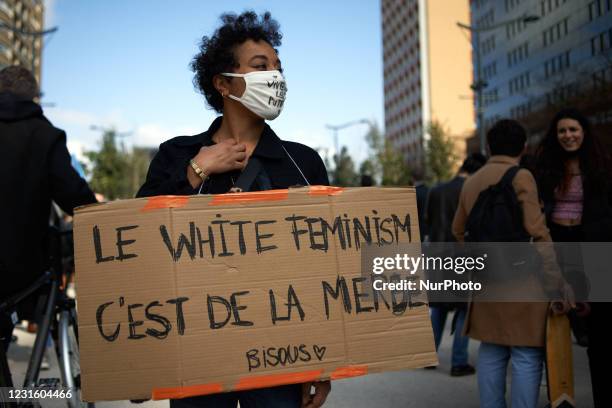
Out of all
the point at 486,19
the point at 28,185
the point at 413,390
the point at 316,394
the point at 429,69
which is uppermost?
the point at 429,69

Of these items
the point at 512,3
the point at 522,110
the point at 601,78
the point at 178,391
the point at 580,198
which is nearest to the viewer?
the point at 178,391

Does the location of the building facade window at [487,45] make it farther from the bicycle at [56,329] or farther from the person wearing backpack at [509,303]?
the bicycle at [56,329]

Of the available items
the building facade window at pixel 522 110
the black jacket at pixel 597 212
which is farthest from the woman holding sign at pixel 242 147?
the building facade window at pixel 522 110

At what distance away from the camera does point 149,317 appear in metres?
1.87

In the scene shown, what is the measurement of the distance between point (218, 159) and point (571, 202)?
9.06 feet

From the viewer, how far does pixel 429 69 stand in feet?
269

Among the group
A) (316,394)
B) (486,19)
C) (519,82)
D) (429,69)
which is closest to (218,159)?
(316,394)

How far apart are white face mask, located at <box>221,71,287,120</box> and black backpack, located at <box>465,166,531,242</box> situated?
192 centimetres

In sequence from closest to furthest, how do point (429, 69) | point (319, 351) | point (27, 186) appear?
point (319, 351), point (27, 186), point (429, 69)

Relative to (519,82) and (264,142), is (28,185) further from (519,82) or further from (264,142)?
(519,82)

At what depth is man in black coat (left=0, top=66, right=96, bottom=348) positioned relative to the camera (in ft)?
10.5

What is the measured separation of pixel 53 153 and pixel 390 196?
2.10m

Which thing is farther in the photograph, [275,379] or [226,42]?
[226,42]

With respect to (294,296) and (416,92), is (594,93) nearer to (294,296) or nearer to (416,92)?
(294,296)
